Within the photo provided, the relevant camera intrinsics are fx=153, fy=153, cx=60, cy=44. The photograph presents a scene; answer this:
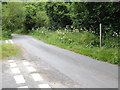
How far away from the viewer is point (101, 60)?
7.27 meters

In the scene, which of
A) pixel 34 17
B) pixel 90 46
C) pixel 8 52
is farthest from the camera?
pixel 34 17

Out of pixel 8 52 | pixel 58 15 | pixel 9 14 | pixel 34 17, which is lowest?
pixel 8 52

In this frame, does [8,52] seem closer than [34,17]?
Yes

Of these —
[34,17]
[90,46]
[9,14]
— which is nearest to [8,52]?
[90,46]

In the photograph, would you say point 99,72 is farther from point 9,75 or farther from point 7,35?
point 7,35

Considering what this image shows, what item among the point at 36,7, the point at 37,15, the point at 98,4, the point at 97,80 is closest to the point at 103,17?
the point at 98,4

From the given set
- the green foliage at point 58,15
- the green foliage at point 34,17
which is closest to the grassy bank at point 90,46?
the green foliage at point 58,15

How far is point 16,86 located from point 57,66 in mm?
2398

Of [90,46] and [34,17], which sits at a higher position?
[34,17]

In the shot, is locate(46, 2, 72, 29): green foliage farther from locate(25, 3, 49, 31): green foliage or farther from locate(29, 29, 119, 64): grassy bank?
locate(25, 3, 49, 31): green foliage

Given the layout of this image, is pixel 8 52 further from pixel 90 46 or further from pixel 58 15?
pixel 58 15

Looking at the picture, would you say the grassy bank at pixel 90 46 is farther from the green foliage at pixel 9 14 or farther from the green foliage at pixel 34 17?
the green foliage at pixel 34 17

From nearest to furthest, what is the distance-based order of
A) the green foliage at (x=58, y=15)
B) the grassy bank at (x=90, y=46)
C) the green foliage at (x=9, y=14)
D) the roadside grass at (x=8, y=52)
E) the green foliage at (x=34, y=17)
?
the grassy bank at (x=90, y=46), the roadside grass at (x=8, y=52), the green foliage at (x=58, y=15), the green foliage at (x=9, y=14), the green foliage at (x=34, y=17)

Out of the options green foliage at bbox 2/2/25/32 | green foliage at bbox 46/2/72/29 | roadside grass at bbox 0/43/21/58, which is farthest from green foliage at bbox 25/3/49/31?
roadside grass at bbox 0/43/21/58
